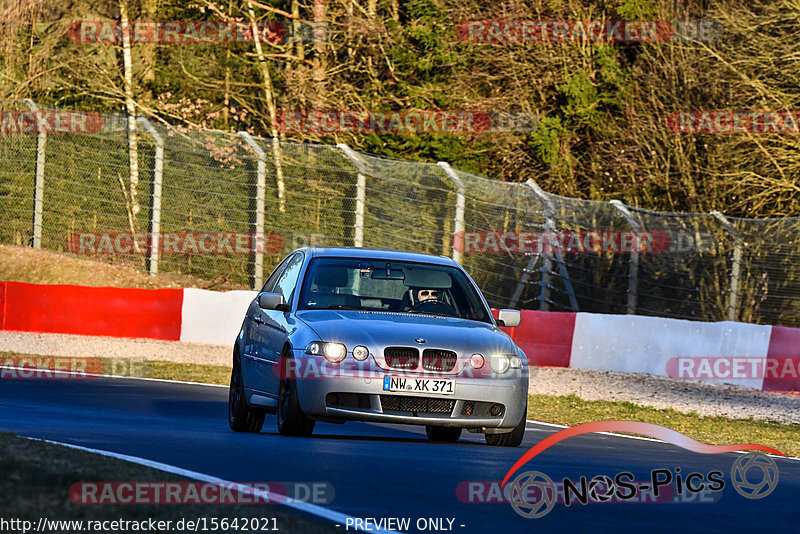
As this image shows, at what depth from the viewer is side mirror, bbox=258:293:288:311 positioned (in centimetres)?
1177

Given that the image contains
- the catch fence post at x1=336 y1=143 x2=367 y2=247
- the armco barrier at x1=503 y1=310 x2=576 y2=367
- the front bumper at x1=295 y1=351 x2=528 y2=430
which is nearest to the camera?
the front bumper at x1=295 y1=351 x2=528 y2=430

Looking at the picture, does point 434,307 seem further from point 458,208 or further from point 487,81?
point 487,81

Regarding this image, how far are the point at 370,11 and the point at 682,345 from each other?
15024 mm

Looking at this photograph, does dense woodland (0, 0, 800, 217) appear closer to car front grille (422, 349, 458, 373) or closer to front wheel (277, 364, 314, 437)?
car front grille (422, 349, 458, 373)

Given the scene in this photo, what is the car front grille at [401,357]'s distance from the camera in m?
10.9

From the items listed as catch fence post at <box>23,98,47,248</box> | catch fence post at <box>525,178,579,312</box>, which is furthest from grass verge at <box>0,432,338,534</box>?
catch fence post at <box>23,98,47,248</box>

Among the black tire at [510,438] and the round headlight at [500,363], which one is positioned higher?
the round headlight at [500,363]

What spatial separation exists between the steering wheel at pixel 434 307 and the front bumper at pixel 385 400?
117 cm

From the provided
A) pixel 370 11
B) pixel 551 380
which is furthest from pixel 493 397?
pixel 370 11

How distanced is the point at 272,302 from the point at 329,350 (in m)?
1.12

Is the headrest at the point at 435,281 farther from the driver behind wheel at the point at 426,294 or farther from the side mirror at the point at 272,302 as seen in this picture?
the side mirror at the point at 272,302

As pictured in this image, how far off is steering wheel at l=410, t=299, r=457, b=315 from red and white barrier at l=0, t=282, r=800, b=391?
31.1 ft

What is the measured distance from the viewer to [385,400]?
10859 millimetres

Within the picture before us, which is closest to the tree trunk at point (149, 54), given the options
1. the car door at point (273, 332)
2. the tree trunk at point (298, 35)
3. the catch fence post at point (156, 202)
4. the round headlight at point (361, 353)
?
the tree trunk at point (298, 35)
